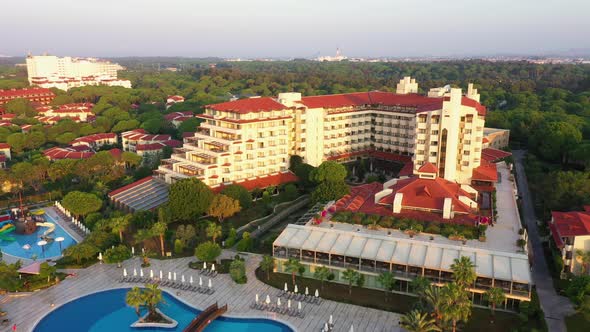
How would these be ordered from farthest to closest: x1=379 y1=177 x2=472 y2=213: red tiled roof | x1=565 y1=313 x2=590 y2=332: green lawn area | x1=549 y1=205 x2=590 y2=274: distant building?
x1=379 y1=177 x2=472 y2=213: red tiled roof → x1=549 y1=205 x2=590 y2=274: distant building → x1=565 y1=313 x2=590 y2=332: green lawn area

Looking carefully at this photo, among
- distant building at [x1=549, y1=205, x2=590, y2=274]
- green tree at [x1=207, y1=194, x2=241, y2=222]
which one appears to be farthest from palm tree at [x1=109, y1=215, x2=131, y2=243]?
distant building at [x1=549, y1=205, x2=590, y2=274]

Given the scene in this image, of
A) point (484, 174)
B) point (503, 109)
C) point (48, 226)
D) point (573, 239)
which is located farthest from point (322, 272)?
point (503, 109)

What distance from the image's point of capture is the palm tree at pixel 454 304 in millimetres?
28797

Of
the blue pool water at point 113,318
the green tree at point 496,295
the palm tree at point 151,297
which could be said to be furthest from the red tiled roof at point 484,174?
the palm tree at point 151,297

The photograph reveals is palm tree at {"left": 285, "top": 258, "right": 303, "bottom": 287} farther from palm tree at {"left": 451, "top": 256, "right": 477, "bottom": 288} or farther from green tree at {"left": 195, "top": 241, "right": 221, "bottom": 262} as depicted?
palm tree at {"left": 451, "top": 256, "right": 477, "bottom": 288}

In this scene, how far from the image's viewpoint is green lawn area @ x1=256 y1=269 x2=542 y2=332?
32.8 metres

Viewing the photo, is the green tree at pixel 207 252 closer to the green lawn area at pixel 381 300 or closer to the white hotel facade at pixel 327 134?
the green lawn area at pixel 381 300

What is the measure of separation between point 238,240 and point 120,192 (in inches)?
863

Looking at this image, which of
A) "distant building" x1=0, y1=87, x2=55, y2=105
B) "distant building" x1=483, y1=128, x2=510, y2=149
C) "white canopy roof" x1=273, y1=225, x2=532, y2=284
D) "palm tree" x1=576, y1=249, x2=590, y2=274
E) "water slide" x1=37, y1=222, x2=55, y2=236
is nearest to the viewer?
"white canopy roof" x1=273, y1=225, x2=532, y2=284

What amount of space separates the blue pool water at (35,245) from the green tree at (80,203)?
9.11 feet

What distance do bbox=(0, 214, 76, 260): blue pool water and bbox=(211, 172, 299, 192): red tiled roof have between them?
1837 centimetres

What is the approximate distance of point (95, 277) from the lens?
138 feet

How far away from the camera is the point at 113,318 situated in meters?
35.6

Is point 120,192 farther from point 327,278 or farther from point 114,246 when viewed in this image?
point 327,278
